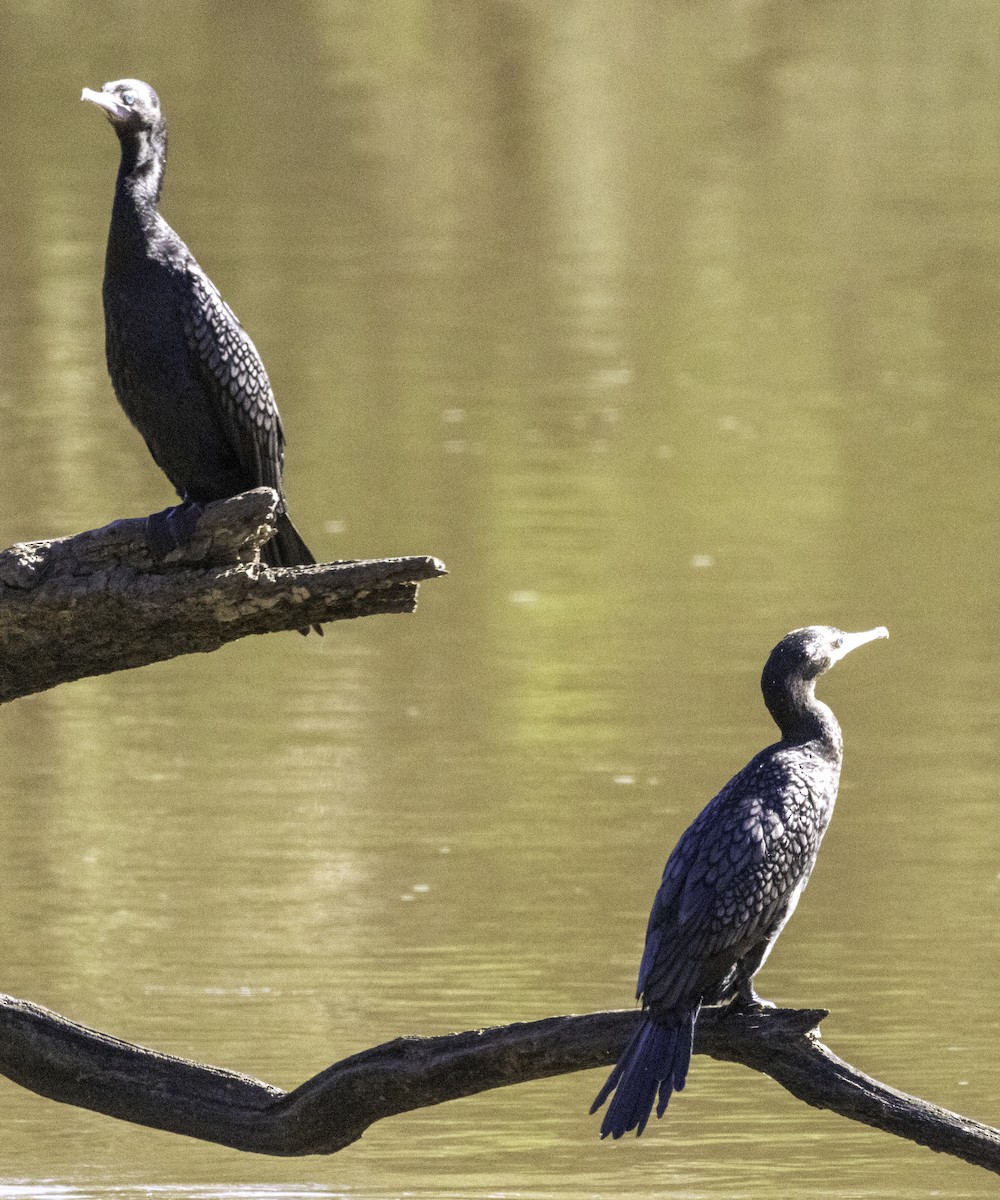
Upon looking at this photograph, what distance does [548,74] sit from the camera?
20.4m

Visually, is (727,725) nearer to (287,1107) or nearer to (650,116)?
(287,1107)

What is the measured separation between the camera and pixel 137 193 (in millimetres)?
4898

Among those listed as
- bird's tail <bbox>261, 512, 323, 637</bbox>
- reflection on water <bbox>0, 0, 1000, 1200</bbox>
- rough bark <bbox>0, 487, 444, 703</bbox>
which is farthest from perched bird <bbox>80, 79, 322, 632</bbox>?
reflection on water <bbox>0, 0, 1000, 1200</bbox>

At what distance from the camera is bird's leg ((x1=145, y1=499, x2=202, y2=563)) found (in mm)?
4320

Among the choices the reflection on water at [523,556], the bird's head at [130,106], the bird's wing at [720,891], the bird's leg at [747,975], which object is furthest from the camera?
the reflection on water at [523,556]

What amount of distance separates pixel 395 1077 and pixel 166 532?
1009mm

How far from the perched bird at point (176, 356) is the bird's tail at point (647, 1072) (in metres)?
1.19

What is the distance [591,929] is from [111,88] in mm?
2788

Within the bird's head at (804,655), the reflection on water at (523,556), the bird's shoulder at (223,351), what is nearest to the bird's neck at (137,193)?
the bird's shoulder at (223,351)

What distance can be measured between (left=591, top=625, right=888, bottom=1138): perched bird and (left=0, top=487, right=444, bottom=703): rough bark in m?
0.69

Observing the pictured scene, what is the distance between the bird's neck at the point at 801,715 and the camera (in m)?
4.69

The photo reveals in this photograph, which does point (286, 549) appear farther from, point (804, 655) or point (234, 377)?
point (804, 655)

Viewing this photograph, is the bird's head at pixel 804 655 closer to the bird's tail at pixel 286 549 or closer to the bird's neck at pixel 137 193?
the bird's tail at pixel 286 549

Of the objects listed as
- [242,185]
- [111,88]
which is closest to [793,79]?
[242,185]
